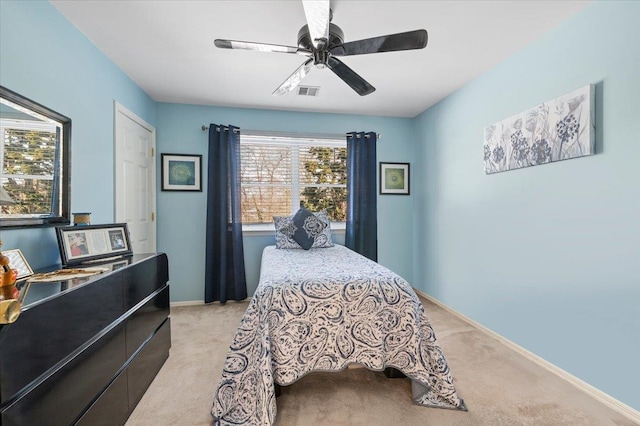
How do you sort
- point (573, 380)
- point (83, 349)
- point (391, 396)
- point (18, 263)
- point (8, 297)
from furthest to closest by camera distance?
point (573, 380) → point (391, 396) → point (18, 263) → point (83, 349) → point (8, 297)

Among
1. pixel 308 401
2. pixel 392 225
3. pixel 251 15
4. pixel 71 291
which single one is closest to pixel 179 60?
pixel 251 15

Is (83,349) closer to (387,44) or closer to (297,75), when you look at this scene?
(297,75)

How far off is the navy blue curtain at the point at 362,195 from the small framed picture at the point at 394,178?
216 millimetres

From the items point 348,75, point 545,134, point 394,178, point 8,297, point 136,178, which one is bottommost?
point 8,297

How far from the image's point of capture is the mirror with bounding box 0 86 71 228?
1.40 meters

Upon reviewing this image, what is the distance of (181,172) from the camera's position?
3.50m

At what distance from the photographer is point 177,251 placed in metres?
3.51

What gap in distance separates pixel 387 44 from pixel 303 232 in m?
2.08

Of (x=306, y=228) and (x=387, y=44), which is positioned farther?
(x=306, y=228)

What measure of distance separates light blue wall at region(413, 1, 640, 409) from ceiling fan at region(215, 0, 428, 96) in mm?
1189

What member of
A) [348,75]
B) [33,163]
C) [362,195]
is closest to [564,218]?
[348,75]

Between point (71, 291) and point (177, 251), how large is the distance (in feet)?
8.08

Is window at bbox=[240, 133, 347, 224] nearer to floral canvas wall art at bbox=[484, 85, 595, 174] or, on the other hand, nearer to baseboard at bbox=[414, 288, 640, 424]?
floral canvas wall art at bbox=[484, 85, 595, 174]

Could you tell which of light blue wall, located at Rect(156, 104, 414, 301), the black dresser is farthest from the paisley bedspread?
light blue wall, located at Rect(156, 104, 414, 301)
